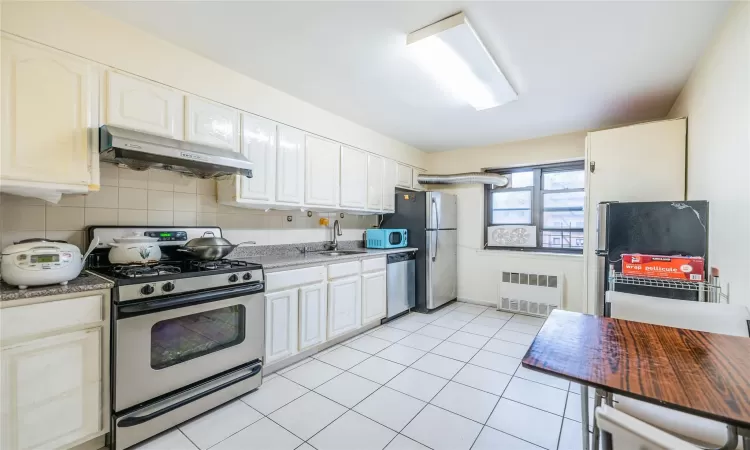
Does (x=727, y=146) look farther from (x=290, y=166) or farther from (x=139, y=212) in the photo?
(x=139, y=212)

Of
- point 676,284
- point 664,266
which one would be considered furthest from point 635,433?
point 676,284

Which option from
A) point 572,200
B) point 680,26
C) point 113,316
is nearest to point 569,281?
point 572,200

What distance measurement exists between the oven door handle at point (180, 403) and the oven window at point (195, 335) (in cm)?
23

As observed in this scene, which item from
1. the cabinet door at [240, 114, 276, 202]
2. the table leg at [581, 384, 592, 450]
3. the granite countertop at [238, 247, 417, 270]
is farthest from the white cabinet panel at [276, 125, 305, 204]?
the table leg at [581, 384, 592, 450]

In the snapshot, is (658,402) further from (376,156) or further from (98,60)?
(376,156)

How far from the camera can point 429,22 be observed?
6.11 feet

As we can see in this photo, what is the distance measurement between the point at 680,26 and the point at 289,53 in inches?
99.3

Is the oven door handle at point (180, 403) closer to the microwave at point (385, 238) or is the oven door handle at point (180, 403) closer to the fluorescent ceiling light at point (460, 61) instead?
the microwave at point (385, 238)

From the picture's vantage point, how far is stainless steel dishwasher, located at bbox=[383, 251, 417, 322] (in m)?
3.74

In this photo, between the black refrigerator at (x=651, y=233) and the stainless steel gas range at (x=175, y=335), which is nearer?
the stainless steel gas range at (x=175, y=335)

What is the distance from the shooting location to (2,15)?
153 centimetres

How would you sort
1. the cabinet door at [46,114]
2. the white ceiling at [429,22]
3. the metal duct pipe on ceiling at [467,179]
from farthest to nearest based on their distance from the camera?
the metal duct pipe on ceiling at [467,179] < the white ceiling at [429,22] < the cabinet door at [46,114]

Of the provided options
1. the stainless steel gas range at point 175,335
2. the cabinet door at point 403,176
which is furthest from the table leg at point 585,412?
the cabinet door at point 403,176

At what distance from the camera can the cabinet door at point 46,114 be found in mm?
1539
